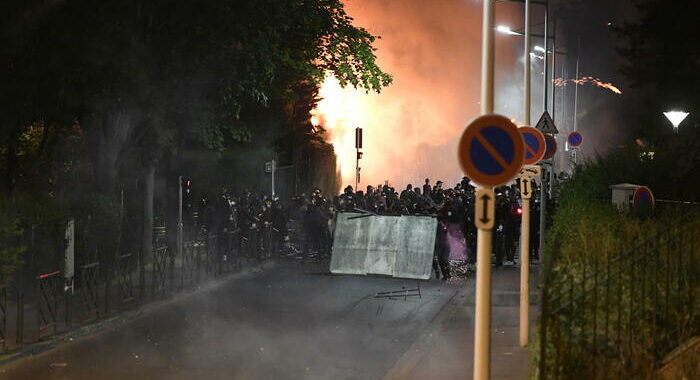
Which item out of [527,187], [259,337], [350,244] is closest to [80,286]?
[259,337]

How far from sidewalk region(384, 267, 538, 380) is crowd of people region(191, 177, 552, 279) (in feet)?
11.9

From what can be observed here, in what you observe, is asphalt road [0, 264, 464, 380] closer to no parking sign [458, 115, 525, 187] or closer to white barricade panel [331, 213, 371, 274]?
white barricade panel [331, 213, 371, 274]

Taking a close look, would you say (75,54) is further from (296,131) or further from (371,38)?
(296,131)

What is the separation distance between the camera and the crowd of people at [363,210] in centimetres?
2000

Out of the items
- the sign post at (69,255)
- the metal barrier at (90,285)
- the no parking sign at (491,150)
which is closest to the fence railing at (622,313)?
the no parking sign at (491,150)

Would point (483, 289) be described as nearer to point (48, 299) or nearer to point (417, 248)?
point (48, 299)

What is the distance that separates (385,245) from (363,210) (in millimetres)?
1762

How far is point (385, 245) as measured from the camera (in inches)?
689

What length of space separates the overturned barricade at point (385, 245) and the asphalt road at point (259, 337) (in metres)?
0.38

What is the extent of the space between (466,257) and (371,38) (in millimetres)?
7379

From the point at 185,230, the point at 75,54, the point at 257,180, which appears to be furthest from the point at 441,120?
the point at 75,54

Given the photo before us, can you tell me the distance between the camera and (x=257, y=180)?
37.7 metres

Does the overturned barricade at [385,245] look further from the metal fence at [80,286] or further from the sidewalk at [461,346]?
the metal fence at [80,286]

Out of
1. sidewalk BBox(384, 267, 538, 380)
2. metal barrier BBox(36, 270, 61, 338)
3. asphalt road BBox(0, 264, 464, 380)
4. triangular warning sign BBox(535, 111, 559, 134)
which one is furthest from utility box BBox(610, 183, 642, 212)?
metal barrier BBox(36, 270, 61, 338)
